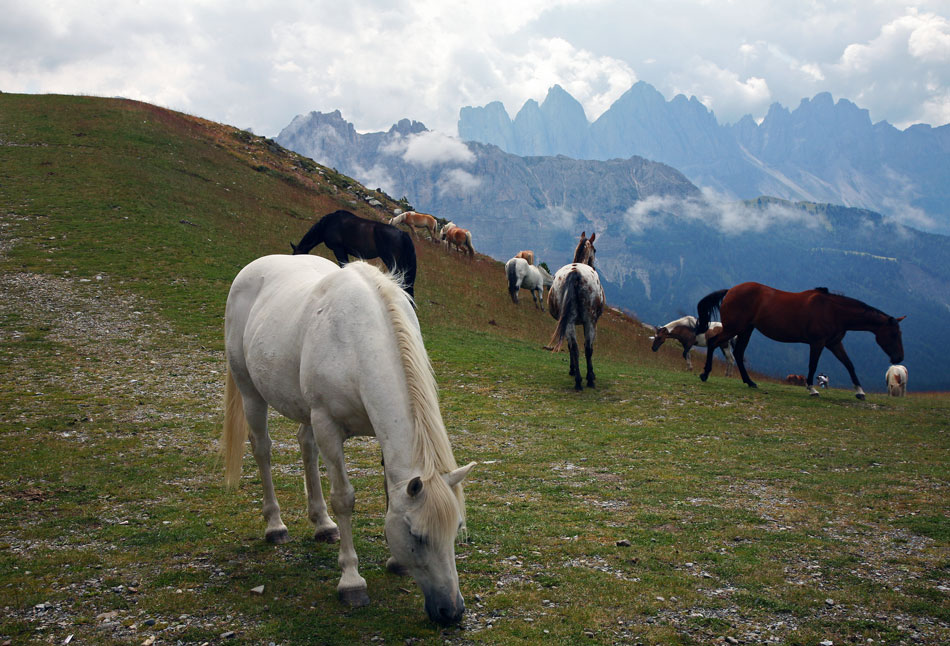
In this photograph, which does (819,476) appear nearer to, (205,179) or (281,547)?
(281,547)

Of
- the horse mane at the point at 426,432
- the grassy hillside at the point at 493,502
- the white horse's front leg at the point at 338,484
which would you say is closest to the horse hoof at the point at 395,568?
the grassy hillside at the point at 493,502

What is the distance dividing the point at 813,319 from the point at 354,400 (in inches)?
529

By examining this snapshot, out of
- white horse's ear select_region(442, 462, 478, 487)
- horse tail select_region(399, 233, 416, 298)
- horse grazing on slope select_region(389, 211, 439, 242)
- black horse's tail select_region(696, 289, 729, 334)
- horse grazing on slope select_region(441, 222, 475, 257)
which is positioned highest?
horse grazing on slope select_region(389, 211, 439, 242)

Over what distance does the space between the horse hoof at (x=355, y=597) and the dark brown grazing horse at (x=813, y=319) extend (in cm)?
1263

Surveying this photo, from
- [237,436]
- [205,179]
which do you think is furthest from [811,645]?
[205,179]

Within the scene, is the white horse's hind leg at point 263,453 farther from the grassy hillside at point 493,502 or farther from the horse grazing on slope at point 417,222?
the horse grazing on slope at point 417,222

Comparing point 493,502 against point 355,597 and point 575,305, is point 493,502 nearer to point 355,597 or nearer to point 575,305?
point 355,597

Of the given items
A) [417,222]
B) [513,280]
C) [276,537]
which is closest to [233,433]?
[276,537]

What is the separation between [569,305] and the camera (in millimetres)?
13633

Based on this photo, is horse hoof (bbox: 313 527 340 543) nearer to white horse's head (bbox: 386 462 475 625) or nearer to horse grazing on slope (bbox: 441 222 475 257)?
white horse's head (bbox: 386 462 475 625)

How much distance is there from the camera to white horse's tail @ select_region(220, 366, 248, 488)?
20.1ft

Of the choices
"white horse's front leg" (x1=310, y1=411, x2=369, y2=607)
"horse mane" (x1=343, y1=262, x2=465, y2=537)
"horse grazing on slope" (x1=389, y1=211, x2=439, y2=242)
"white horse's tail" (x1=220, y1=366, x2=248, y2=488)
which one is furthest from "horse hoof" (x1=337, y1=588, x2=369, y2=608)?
"horse grazing on slope" (x1=389, y1=211, x2=439, y2=242)

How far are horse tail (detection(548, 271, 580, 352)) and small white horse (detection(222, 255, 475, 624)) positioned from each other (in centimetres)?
860

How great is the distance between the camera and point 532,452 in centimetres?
891
